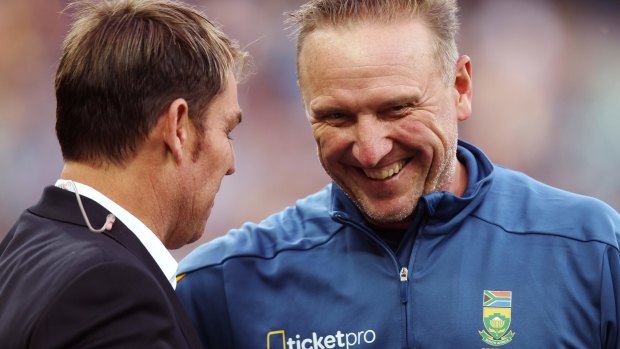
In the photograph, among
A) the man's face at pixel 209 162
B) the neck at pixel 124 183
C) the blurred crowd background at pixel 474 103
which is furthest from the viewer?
the blurred crowd background at pixel 474 103

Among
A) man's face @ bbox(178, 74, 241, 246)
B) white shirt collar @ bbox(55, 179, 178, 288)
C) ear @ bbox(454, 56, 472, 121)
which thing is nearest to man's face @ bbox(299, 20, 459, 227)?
ear @ bbox(454, 56, 472, 121)

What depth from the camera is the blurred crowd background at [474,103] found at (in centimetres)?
609

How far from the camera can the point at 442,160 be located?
7.93 ft

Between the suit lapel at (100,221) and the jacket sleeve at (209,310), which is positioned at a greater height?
the suit lapel at (100,221)

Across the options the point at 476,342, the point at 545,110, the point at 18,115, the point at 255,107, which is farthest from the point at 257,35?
the point at 476,342

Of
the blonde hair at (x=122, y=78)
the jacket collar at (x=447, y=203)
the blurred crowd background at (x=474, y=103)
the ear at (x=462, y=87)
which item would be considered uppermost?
the blonde hair at (x=122, y=78)

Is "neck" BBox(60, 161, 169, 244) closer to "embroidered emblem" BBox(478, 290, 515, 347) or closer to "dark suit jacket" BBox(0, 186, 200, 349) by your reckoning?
"dark suit jacket" BBox(0, 186, 200, 349)

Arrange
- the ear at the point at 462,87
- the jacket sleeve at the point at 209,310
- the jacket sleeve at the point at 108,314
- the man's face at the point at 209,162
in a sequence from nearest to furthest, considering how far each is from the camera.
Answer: the jacket sleeve at the point at 108,314 → the man's face at the point at 209,162 → the jacket sleeve at the point at 209,310 → the ear at the point at 462,87

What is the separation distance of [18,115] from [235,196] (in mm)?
1568

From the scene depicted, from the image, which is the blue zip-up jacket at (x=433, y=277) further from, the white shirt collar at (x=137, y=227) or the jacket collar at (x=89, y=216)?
the jacket collar at (x=89, y=216)

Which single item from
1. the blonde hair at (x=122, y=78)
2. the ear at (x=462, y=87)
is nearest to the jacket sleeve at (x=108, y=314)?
the blonde hair at (x=122, y=78)

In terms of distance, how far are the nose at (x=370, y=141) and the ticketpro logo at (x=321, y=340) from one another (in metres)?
0.44

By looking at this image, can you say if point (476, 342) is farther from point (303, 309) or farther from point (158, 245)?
point (158, 245)

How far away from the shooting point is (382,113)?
236 centimetres
